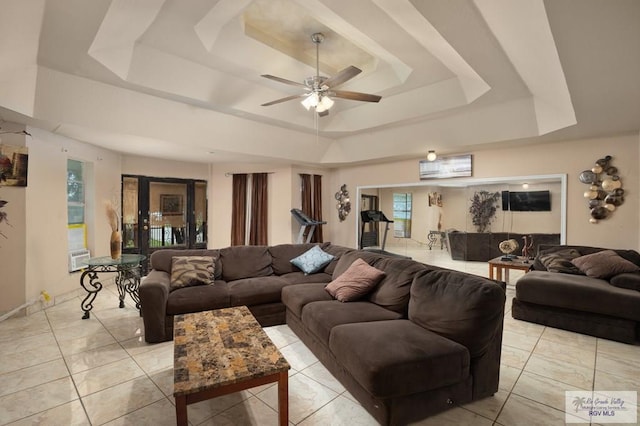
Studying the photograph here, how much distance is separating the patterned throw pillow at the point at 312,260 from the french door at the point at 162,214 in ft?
11.4

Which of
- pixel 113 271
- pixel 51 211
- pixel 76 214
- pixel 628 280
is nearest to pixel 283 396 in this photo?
pixel 113 271

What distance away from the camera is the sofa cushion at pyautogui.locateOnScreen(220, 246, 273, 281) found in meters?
3.80

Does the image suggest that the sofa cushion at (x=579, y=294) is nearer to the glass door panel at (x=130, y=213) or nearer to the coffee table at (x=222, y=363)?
the coffee table at (x=222, y=363)

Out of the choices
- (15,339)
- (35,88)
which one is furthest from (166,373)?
(35,88)

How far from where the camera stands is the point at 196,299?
307 cm

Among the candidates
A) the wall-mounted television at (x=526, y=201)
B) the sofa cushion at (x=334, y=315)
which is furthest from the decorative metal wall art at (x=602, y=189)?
the sofa cushion at (x=334, y=315)

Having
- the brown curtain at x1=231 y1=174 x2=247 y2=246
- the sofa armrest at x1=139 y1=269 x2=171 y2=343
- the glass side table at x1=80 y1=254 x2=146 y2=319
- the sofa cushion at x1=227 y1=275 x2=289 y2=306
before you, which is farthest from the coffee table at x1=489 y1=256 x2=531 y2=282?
the glass side table at x1=80 y1=254 x2=146 y2=319

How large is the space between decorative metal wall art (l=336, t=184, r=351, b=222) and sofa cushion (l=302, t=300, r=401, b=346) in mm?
4432

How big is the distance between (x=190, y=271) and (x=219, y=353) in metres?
1.79

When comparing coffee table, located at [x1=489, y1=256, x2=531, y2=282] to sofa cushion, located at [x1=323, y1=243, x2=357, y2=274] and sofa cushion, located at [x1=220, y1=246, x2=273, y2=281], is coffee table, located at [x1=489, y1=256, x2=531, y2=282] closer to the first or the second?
sofa cushion, located at [x1=323, y1=243, x2=357, y2=274]

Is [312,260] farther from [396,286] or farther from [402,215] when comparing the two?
[402,215]

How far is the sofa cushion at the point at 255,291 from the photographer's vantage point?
3.25 meters

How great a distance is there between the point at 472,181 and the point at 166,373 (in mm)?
5142

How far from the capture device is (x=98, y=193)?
5070 millimetres
